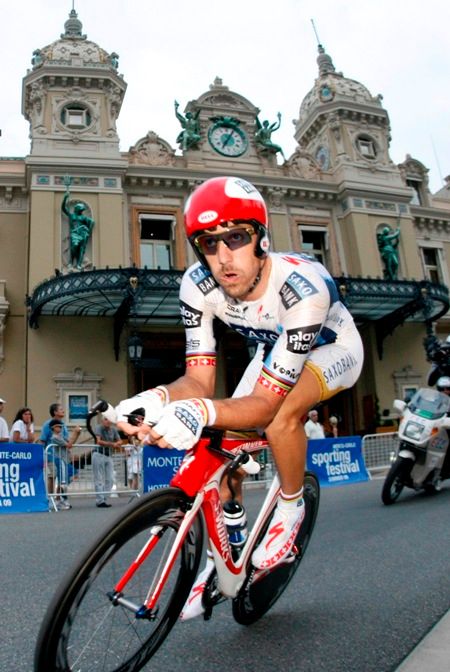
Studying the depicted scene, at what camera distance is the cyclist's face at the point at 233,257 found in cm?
220

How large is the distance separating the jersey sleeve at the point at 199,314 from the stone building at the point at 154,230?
1303cm

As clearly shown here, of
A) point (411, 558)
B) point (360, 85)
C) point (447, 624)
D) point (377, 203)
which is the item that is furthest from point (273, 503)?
point (360, 85)

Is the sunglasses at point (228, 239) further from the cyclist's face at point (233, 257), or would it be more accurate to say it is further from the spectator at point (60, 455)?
the spectator at point (60, 455)

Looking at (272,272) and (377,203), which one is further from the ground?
(377,203)

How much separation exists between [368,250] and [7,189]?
46.6 ft

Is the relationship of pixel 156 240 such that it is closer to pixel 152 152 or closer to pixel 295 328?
pixel 152 152

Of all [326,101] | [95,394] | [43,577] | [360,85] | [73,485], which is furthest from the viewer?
[360,85]

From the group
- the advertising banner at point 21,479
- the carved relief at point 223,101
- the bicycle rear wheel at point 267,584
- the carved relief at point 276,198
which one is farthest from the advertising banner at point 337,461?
the carved relief at point 223,101

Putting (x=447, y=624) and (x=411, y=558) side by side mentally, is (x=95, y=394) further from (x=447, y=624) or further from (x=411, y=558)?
(x=447, y=624)

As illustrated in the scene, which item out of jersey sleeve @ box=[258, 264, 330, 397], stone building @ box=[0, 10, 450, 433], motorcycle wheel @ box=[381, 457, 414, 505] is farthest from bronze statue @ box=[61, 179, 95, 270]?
jersey sleeve @ box=[258, 264, 330, 397]

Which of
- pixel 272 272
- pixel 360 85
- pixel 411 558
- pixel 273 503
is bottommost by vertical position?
pixel 411 558

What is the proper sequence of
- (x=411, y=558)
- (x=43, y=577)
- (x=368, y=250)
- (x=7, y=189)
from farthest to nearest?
1. (x=368, y=250)
2. (x=7, y=189)
3. (x=411, y=558)
4. (x=43, y=577)

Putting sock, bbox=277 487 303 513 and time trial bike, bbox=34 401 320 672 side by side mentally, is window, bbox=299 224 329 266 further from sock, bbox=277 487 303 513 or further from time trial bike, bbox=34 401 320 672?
time trial bike, bbox=34 401 320 672

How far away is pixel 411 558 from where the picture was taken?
12.1 feet
